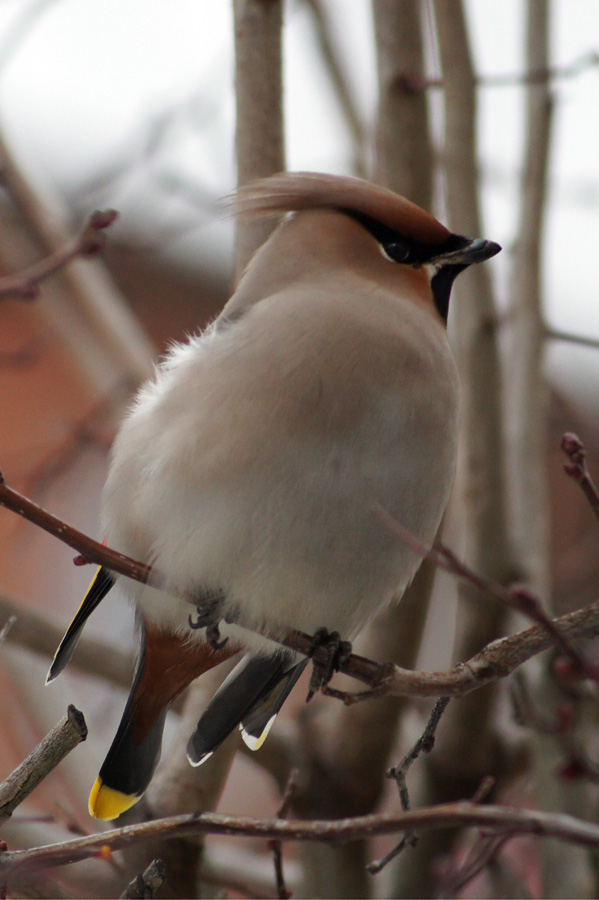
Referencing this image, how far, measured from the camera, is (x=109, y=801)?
236cm

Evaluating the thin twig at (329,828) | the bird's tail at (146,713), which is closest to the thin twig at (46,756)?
the thin twig at (329,828)

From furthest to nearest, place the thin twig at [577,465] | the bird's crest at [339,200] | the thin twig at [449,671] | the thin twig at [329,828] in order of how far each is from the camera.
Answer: the bird's crest at [339,200]
the thin twig at [449,671]
the thin twig at [577,465]
the thin twig at [329,828]

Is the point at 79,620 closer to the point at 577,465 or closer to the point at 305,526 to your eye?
the point at 305,526

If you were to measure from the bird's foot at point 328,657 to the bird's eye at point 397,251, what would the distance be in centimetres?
95

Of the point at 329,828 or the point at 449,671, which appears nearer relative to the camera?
the point at 329,828

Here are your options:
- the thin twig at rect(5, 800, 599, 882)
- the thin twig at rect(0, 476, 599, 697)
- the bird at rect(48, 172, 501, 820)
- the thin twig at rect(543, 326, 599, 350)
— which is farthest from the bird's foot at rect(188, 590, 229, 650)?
the thin twig at rect(543, 326, 599, 350)

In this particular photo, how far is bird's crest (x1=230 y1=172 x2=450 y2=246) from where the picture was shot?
8.49 ft

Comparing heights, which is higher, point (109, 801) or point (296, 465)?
point (296, 465)

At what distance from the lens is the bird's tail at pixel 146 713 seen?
235 centimetres

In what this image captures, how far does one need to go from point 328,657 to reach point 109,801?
0.62 meters

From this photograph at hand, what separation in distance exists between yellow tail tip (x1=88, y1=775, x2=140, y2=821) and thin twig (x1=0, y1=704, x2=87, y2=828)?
31.3 inches

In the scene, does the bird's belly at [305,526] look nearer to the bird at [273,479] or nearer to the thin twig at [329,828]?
the bird at [273,479]

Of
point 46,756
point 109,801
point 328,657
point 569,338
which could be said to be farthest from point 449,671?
point 569,338

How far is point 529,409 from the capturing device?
3406 mm
